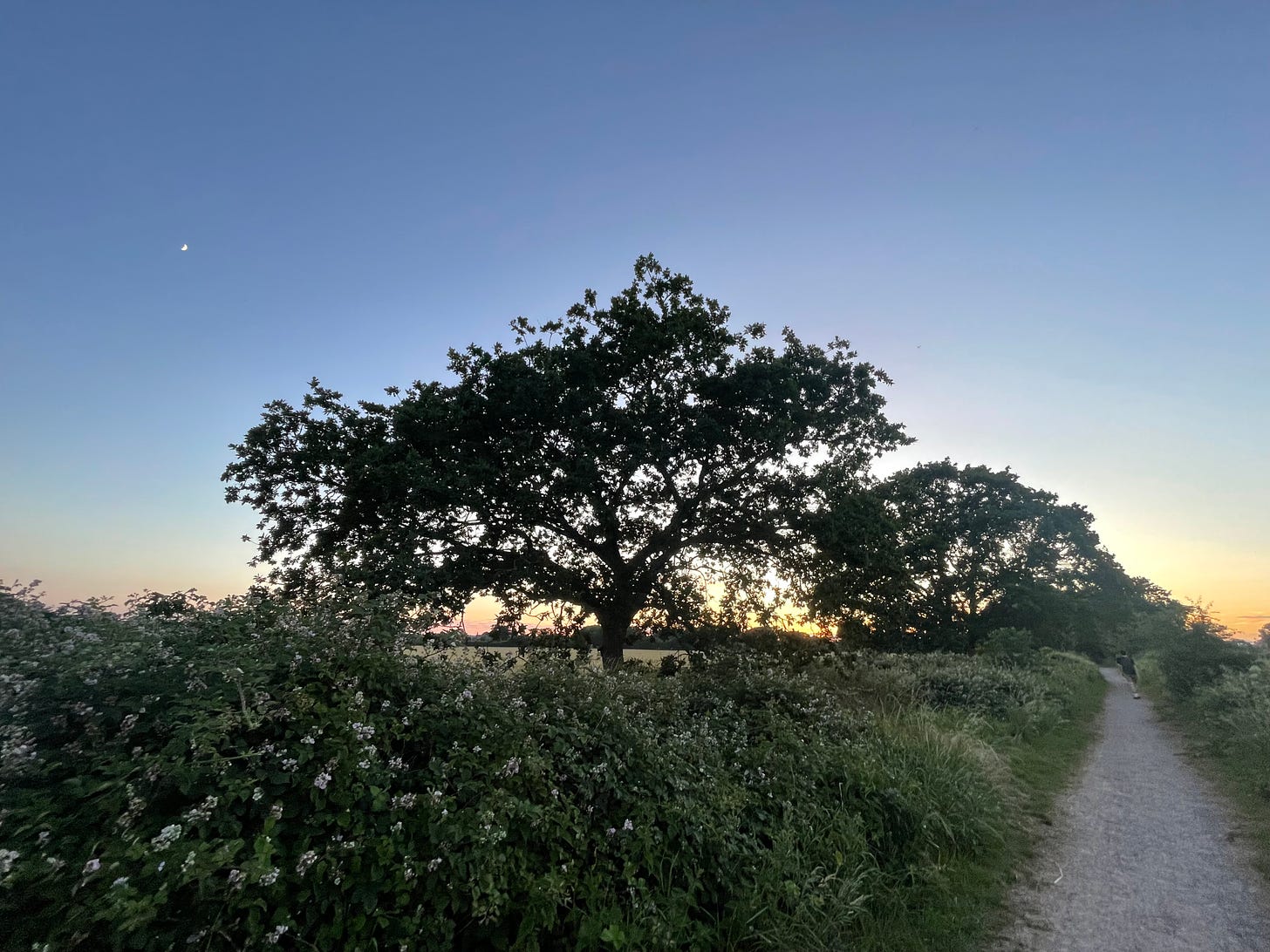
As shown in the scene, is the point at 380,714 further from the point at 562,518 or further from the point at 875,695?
the point at 562,518

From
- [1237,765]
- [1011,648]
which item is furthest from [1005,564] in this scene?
[1237,765]

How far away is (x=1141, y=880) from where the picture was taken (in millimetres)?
6223

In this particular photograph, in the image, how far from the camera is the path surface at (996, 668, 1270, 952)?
5102 millimetres

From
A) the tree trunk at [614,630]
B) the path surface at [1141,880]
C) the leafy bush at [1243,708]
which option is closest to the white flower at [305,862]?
the path surface at [1141,880]

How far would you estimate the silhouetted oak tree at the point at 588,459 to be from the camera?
577 inches

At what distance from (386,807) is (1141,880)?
23.5 feet

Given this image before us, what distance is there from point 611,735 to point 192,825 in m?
3.11

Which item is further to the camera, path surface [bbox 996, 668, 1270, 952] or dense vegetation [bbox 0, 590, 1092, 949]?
path surface [bbox 996, 668, 1270, 952]

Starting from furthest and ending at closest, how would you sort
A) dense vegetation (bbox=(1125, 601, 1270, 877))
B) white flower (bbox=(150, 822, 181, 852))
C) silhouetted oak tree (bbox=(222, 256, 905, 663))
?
silhouetted oak tree (bbox=(222, 256, 905, 663)) → dense vegetation (bbox=(1125, 601, 1270, 877)) → white flower (bbox=(150, 822, 181, 852))

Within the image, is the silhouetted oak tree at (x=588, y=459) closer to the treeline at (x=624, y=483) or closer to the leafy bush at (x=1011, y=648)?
the treeline at (x=624, y=483)

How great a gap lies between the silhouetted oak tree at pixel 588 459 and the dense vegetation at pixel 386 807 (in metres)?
8.41

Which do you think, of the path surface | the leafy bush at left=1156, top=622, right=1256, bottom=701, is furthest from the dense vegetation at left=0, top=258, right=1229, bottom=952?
the leafy bush at left=1156, top=622, right=1256, bottom=701

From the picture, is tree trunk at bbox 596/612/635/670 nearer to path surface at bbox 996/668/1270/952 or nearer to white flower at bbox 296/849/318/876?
path surface at bbox 996/668/1270/952

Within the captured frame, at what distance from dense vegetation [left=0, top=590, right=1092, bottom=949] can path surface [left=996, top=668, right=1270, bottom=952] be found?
789 mm
